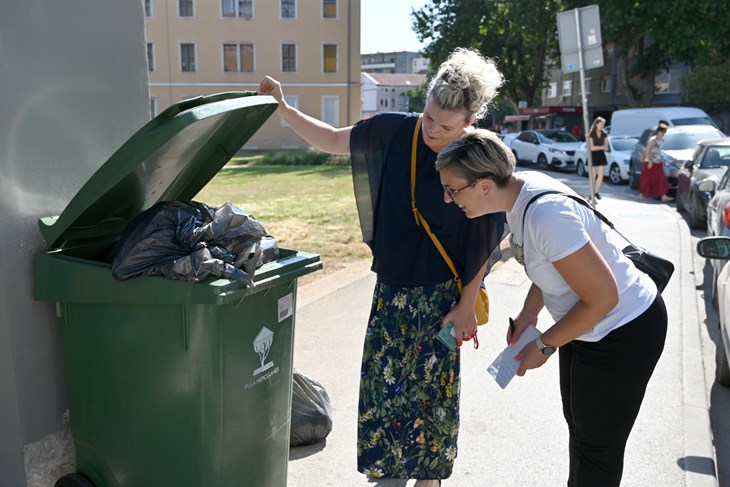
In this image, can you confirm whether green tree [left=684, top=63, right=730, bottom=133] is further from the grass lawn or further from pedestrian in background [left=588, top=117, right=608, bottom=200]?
pedestrian in background [left=588, top=117, right=608, bottom=200]

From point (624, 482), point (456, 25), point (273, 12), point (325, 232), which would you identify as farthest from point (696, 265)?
point (273, 12)

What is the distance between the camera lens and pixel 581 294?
7.30 feet

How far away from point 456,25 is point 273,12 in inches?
453

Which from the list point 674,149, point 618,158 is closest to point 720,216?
point 674,149

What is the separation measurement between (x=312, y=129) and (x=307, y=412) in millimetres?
1461

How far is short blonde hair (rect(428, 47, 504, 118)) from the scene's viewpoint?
2.62 m

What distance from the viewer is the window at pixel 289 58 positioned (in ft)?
144

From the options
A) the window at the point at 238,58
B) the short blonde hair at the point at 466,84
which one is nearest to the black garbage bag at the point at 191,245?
the short blonde hair at the point at 466,84

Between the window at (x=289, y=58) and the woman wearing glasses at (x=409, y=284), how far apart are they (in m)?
42.3

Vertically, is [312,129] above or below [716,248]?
above

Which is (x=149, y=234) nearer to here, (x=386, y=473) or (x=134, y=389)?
(x=134, y=389)

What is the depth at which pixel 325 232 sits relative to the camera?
32.8 ft

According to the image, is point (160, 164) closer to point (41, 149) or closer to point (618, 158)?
point (41, 149)

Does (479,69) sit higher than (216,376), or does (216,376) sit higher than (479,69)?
(479,69)
